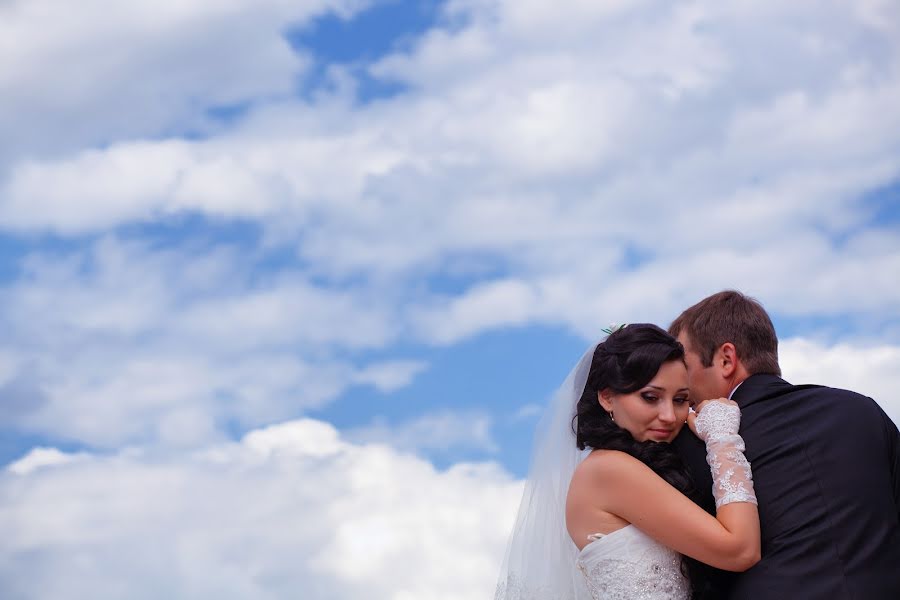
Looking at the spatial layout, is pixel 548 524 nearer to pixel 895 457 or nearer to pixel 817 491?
pixel 817 491

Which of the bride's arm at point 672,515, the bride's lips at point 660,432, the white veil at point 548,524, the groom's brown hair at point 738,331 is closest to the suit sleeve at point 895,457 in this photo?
the groom's brown hair at point 738,331

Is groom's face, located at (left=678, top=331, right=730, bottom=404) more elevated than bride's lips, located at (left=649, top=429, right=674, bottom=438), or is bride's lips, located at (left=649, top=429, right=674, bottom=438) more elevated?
groom's face, located at (left=678, top=331, right=730, bottom=404)

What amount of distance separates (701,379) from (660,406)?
22.6 inches

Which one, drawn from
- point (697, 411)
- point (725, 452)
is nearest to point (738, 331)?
point (697, 411)

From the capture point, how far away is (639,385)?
231 inches

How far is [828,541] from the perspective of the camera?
549 cm

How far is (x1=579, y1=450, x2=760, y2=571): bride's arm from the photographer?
5.36 m

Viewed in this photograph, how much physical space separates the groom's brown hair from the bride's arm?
3.32ft

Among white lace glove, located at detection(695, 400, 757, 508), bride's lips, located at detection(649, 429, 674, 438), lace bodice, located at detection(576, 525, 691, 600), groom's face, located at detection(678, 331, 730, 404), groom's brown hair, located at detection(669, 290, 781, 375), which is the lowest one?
lace bodice, located at detection(576, 525, 691, 600)

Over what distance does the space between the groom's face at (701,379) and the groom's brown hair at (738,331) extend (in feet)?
0.10

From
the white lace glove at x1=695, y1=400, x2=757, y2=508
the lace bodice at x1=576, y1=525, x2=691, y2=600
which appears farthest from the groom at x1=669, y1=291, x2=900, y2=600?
the lace bodice at x1=576, y1=525, x2=691, y2=600

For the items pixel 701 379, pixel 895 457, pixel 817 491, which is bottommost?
pixel 817 491

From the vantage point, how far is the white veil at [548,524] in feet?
21.8

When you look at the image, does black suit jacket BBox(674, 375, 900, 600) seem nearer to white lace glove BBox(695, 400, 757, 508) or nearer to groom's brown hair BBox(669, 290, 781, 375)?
white lace glove BBox(695, 400, 757, 508)
